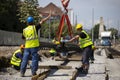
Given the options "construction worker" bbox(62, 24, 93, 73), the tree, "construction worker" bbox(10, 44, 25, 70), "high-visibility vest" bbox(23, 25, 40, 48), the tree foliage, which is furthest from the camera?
the tree foliage

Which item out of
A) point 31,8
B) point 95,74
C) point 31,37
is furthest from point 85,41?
point 31,8

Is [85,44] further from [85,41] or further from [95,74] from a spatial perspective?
[95,74]

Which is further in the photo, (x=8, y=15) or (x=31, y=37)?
(x=8, y=15)

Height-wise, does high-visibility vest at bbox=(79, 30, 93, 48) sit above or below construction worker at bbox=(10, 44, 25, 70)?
above

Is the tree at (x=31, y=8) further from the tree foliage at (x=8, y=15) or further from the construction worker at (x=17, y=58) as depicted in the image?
the construction worker at (x=17, y=58)

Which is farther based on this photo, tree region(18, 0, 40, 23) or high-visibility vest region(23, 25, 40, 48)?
tree region(18, 0, 40, 23)

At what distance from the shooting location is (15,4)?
68.1 m

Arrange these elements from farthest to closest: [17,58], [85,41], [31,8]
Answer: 1. [31,8]
2. [17,58]
3. [85,41]

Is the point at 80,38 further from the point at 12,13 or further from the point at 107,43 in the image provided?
the point at 107,43

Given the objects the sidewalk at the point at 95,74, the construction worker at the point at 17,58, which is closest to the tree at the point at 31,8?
the sidewalk at the point at 95,74

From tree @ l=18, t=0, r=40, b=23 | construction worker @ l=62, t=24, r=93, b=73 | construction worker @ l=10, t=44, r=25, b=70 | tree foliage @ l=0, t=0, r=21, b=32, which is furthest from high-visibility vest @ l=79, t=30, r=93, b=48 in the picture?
tree foliage @ l=0, t=0, r=21, b=32

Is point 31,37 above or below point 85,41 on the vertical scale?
above

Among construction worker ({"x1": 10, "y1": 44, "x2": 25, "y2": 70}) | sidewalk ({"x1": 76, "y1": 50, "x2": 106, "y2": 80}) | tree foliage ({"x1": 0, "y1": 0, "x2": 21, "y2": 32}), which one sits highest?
tree foliage ({"x1": 0, "y1": 0, "x2": 21, "y2": 32})

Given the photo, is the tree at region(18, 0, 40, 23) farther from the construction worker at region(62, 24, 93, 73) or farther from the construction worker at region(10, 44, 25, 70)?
the construction worker at region(62, 24, 93, 73)
